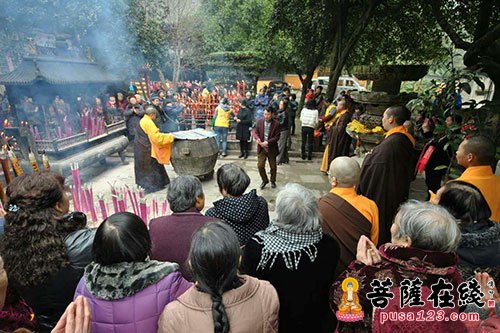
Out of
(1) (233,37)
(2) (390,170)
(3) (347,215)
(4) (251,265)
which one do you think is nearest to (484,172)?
(2) (390,170)

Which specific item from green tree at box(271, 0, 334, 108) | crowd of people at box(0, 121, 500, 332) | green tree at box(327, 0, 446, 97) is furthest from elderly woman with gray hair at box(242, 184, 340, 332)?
green tree at box(271, 0, 334, 108)

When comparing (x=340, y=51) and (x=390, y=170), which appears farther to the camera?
(x=340, y=51)

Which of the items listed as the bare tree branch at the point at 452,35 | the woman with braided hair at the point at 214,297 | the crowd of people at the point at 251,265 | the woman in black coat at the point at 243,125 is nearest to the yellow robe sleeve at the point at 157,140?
the woman in black coat at the point at 243,125

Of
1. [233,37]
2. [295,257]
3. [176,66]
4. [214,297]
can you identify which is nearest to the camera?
[214,297]

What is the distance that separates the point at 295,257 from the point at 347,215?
74 centimetres

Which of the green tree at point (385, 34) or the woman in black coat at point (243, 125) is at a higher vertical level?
the green tree at point (385, 34)

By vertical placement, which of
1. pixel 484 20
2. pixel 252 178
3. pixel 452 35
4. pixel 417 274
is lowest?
pixel 252 178

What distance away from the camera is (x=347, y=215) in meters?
2.21

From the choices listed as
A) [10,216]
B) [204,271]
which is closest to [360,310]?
[204,271]

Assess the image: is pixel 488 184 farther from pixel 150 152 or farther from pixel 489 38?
pixel 150 152

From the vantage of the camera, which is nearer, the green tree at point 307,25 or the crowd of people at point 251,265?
the crowd of people at point 251,265

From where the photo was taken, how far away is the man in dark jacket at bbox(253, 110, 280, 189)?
5925 mm

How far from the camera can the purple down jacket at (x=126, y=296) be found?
130 centimetres

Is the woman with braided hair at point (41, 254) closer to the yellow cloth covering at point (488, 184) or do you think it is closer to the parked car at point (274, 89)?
the yellow cloth covering at point (488, 184)
